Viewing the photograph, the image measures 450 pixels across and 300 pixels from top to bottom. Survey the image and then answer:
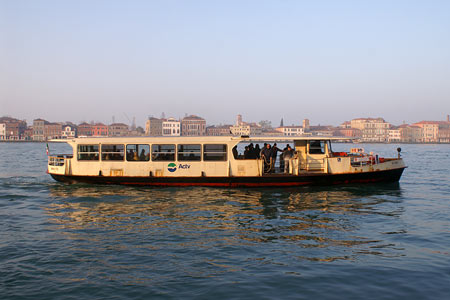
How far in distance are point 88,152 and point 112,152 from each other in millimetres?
Result: 1444

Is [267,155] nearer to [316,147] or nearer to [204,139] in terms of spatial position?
[316,147]

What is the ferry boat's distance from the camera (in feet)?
67.1

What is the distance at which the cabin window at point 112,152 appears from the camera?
21.4 m

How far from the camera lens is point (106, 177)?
21.3 m

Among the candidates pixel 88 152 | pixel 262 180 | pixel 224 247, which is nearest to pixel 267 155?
pixel 262 180

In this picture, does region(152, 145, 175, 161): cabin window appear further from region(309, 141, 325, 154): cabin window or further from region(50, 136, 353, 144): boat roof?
region(309, 141, 325, 154): cabin window

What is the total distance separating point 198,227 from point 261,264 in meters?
3.89

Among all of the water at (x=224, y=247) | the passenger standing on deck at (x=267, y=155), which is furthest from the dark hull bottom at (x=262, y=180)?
the water at (x=224, y=247)

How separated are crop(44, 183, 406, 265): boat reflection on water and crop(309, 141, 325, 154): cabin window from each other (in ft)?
6.34

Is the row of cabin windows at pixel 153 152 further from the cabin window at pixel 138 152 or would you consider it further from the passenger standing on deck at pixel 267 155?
the passenger standing on deck at pixel 267 155

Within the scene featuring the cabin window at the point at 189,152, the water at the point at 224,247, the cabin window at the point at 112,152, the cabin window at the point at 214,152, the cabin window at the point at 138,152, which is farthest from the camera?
the cabin window at the point at 112,152

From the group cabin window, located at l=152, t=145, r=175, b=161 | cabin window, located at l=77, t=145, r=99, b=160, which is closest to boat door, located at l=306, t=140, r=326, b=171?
cabin window, located at l=152, t=145, r=175, b=161

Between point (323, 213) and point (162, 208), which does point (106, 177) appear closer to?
point (162, 208)

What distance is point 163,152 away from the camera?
21.0 metres
